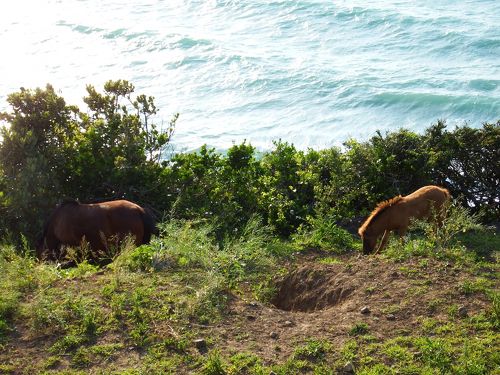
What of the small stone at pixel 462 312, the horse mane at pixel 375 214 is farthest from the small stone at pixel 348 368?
the horse mane at pixel 375 214

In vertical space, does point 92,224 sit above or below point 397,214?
above

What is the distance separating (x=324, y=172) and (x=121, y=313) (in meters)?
6.34

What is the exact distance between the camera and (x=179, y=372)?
6984mm

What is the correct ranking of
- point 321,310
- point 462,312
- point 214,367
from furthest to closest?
point 321,310 < point 462,312 < point 214,367

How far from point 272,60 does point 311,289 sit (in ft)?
86.5

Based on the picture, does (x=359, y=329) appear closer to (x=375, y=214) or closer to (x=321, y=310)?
(x=321, y=310)

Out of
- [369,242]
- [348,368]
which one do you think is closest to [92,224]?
[369,242]

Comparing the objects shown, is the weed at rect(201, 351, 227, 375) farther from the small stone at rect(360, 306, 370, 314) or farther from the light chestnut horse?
the light chestnut horse

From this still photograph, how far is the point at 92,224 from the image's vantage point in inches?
437

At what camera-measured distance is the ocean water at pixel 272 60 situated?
28844mm

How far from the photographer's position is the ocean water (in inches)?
1136

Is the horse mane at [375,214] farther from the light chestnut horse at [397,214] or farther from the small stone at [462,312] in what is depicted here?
the small stone at [462,312]

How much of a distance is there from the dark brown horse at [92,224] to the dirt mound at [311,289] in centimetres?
262

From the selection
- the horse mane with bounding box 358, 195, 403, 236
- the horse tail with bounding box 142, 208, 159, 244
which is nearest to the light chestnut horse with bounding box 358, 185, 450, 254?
the horse mane with bounding box 358, 195, 403, 236
